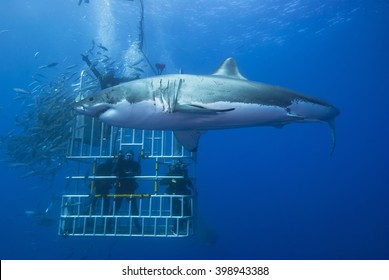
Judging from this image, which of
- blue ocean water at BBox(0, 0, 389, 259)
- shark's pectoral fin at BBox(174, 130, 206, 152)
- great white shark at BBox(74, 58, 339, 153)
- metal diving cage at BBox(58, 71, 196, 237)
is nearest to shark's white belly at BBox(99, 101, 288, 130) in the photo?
great white shark at BBox(74, 58, 339, 153)

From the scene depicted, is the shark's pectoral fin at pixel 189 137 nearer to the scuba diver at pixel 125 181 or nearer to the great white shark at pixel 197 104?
the great white shark at pixel 197 104

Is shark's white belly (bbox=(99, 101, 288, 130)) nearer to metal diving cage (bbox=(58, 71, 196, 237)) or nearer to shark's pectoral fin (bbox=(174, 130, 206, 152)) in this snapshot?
shark's pectoral fin (bbox=(174, 130, 206, 152))

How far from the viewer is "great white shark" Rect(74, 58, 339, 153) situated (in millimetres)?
4379

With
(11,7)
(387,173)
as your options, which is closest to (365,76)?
(387,173)

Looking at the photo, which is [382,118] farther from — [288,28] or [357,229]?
[288,28]

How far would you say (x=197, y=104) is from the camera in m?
4.70

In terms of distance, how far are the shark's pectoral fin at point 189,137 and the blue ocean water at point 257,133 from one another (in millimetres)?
6292

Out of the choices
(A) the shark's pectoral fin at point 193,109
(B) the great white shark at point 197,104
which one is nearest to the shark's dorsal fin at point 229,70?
(B) the great white shark at point 197,104

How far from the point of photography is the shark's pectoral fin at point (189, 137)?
6270 millimetres

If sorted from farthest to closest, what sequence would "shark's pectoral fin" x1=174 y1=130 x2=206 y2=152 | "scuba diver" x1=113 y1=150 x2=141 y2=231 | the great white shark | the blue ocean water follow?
the blue ocean water → "scuba diver" x1=113 y1=150 x2=141 y2=231 → "shark's pectoral fin" x1=174 y1=130 x2=206 y2=152 → the great white shark

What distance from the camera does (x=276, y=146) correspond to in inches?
3292

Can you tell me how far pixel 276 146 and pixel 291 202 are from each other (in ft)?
62.5

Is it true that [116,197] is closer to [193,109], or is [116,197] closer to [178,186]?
[178,186]

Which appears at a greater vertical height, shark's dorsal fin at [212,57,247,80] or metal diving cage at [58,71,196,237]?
shark's dorsal fin at [212,57,247,80]
